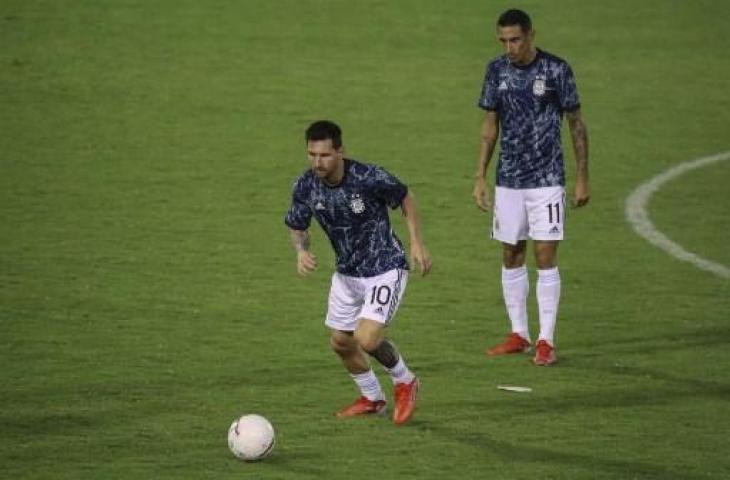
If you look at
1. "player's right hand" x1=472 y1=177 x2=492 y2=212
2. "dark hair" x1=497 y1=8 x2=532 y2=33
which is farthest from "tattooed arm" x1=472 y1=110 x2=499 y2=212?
"dark hair" x1=497 y1=8 x2=532 y2=33

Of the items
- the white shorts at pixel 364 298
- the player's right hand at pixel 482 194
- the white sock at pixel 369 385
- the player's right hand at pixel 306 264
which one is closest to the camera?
the player's right hand at pixel 306 264

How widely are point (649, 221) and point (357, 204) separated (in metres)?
7.99

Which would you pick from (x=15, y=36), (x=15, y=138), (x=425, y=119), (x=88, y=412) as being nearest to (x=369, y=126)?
(x=425, y=119)

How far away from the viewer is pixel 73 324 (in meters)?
14.7

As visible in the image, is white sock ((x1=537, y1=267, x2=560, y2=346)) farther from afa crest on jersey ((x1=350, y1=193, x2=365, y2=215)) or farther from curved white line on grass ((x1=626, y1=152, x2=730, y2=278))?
curved white line on grass ((x1=626, y1=152, x2=730, y2=278))

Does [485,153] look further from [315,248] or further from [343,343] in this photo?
[315,248]

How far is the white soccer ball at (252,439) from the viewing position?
10.8 meters

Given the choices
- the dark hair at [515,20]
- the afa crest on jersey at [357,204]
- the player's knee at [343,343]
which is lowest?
the player's knee at [343,343]

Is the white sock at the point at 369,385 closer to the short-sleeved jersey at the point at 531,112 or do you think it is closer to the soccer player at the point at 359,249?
the soccer player at the point at 359,249

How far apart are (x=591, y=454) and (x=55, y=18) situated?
1782 cm

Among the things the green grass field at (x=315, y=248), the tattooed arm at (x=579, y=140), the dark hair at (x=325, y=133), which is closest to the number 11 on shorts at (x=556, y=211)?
the tattooed arm at (x=579, y=140)

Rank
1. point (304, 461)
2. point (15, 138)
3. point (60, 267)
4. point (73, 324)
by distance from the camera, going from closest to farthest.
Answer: point (304, 461) → point (73, 324) → point (60, 267) → point (15, 138)

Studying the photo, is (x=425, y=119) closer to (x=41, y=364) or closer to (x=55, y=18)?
(x=55, y=18)

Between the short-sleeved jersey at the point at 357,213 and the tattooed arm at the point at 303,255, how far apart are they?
0.06 metres
